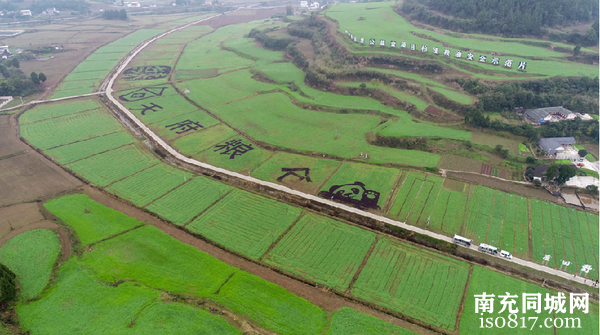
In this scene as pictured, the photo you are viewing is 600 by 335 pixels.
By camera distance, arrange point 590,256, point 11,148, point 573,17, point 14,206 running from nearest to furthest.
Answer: point 590,256
point 14,206
point 11,148
point 573,17

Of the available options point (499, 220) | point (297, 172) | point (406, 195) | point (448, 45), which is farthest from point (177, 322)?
point (448, 45)

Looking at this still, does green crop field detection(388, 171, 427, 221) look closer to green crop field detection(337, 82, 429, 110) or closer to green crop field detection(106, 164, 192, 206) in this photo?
green crop field detection(337, 82, 429, 110)

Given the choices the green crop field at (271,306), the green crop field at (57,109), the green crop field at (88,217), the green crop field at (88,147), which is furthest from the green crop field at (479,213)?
the green crop field at (57,109)

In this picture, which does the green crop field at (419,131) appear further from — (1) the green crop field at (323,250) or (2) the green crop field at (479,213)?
(1) the green crop field at (323,250)

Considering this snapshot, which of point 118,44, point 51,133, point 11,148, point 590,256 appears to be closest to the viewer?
point 590,256

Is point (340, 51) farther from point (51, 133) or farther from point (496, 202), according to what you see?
point (51, 133)

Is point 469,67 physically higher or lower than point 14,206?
higher

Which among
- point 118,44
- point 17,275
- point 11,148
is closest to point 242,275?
point 17,275

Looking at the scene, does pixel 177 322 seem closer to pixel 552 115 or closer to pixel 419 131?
pixel 419 131
